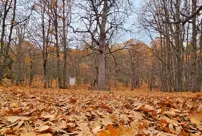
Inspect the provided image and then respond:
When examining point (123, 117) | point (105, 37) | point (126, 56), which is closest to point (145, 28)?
point (105, 37)

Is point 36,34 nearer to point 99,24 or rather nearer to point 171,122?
point 99,24

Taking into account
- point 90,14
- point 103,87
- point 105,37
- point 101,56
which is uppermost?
point 90,14

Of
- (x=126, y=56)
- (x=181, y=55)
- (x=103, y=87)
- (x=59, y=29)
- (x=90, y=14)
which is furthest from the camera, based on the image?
(x=126, y=56)

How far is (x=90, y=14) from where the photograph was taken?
14000 millimetres

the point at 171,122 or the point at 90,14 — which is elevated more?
the point at 90,14

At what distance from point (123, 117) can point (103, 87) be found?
13277 mm

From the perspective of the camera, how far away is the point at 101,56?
51.3 feet

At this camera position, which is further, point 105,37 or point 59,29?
point 59,29

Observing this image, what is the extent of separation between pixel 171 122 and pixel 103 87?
44.2ft

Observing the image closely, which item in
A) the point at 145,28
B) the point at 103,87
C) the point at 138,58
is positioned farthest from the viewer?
the point at 138,58

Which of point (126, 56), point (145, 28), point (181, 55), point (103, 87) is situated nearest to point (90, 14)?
point (103, 87)

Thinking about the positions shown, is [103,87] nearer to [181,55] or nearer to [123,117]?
[181,55]

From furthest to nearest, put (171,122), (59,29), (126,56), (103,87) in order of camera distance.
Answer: (126,56), (59,29), (103,87), (171,122)

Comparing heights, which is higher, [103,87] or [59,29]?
[59,29]
